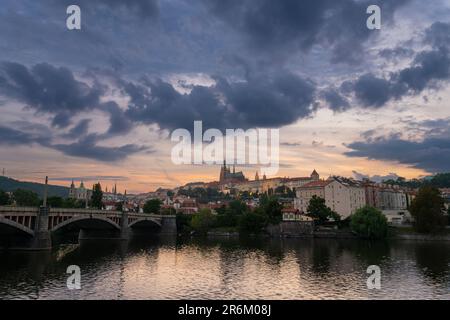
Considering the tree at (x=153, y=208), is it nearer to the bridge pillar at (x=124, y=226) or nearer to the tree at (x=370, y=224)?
the bridge pillar at (x=124, y=226)

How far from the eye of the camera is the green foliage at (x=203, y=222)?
118250mm

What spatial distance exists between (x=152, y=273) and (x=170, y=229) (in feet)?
260

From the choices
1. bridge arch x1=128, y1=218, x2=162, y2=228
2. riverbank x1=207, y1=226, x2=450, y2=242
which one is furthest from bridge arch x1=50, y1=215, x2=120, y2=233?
riverbank x1=207, y1=226, x2=450, y2=242

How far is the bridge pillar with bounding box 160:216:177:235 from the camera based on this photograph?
121688 mm

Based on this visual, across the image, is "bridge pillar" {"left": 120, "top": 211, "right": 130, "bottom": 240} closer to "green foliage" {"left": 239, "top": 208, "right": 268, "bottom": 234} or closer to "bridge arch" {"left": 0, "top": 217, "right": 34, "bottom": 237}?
"green foliage" {"left": 239, "top": 208, "right": 268, "bottom": 234}

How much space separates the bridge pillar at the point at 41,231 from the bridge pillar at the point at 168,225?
6168 cm

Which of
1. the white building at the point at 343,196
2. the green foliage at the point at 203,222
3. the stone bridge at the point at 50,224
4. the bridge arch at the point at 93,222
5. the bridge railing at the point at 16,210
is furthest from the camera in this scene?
the white building at the point at 343,196

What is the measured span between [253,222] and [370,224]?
30863 millimetres

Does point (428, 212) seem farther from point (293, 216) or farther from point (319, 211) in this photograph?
point (293, 216)

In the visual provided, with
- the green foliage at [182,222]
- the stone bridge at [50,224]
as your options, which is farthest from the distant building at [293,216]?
the stone bridge at [50,224]

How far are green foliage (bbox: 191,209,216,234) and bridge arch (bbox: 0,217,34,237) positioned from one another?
207 feet
